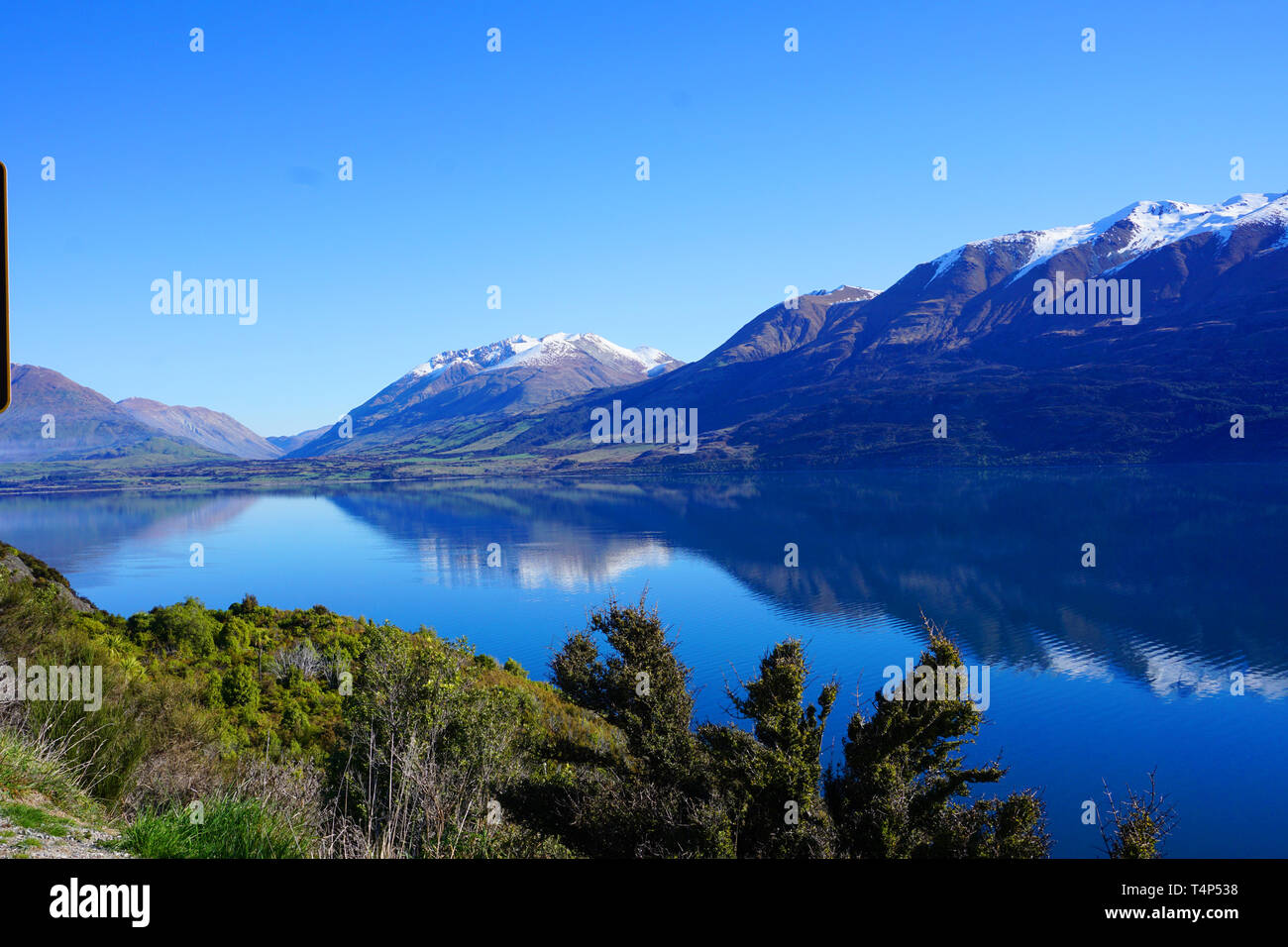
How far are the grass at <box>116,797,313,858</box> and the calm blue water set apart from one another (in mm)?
24598

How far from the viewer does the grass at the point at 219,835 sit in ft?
24.6

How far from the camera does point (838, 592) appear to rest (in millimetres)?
68562

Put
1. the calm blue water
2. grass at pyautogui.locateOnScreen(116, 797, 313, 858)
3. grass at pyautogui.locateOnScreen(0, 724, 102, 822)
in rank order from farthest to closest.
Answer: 1. the calm blue water
2. grass at pyautogui.locateOnScreen(0, 724, 102, 822)
3. grass at pyautogui.locateOnScreen(116, 797, 313, 858)

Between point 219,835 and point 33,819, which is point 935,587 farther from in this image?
point 33,819

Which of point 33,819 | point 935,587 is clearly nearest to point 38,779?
point 33,819

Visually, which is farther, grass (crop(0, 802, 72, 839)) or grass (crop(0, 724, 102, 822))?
grass (crop(0, 724, 102, 822))

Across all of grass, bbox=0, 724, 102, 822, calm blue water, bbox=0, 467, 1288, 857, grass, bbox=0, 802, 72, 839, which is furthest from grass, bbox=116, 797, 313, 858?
calm blue water, bbox=0, 467, 1288, 857

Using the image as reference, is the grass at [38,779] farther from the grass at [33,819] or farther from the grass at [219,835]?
the grass at [219,835]

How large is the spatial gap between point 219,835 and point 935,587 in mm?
68369

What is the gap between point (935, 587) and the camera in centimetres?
6944

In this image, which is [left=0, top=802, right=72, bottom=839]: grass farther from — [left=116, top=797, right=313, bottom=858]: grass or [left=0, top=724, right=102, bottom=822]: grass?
[left=116, top=797, right=313, bottom=858]: grass

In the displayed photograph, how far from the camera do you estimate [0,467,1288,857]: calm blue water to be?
34406 mm

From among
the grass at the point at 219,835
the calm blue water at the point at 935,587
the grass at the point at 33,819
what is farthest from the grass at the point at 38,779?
the calm blue water at the point at 935,587
